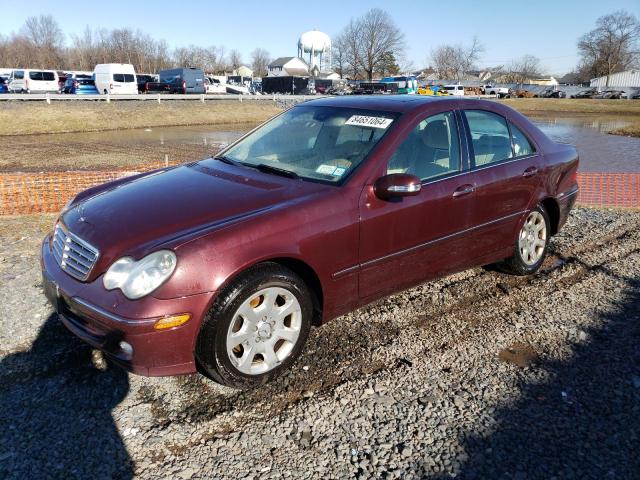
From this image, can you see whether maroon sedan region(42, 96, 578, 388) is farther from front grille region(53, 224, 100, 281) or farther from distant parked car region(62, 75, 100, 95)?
distant parked car region(62, 75, 100, 95)

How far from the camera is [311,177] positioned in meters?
3.58

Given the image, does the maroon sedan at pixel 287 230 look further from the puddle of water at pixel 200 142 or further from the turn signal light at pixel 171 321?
the puddle of water at pixel 200 142

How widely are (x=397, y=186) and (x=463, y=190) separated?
866 millimetres

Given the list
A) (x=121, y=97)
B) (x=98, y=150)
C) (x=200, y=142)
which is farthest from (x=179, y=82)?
(x=98, y=150)

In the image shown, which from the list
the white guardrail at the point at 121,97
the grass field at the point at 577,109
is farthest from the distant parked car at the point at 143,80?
the grass field at the point at 577,109

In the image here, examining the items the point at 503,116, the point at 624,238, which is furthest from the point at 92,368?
the point at 624,238

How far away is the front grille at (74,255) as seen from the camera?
293cm

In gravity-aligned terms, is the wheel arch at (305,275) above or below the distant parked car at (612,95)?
below

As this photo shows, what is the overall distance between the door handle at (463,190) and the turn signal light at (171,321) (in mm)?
2234

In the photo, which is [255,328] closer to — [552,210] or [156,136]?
[552,210]

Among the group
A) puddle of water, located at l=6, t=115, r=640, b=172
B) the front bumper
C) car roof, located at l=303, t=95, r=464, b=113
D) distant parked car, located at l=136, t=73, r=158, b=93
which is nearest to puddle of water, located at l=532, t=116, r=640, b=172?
puddle of water, located at l=6, t=115, r=640, b=172

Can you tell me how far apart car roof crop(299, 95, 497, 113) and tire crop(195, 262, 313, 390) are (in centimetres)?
167

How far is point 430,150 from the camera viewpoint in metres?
3.92

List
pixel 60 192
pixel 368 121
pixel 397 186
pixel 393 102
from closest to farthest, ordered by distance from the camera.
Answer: pixel 397 186 < pixel 368 121 < pixel 393 102 < pixel 60 192
